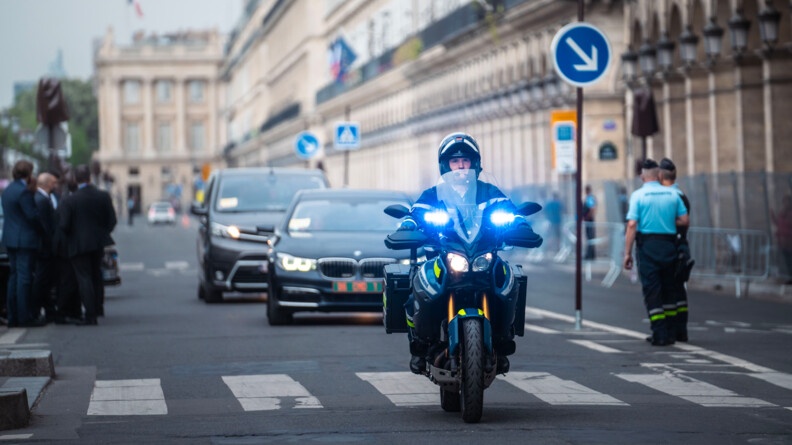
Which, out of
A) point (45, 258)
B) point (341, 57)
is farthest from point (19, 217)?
point (341, 57)

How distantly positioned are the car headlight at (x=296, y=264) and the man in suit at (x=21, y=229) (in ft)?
9.11

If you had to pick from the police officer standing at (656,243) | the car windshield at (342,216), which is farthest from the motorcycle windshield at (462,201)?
the car windshield at (342,216)

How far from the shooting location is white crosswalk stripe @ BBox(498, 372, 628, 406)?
12.6 metres

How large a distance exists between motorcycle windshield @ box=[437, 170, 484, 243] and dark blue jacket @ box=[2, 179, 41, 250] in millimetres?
10002

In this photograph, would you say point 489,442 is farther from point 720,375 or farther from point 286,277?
point 286,277

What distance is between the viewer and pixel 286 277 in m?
20.4

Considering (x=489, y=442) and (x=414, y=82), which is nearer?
(x=489, y=442)

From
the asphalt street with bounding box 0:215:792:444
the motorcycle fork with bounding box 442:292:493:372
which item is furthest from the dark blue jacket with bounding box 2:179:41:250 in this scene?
the motorcycle fork with bounding box 442:292:493:372

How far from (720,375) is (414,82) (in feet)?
210

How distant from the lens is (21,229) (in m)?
21.0

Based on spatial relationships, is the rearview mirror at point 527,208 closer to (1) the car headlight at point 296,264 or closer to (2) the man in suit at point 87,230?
(1) the car headlight at point 296,264

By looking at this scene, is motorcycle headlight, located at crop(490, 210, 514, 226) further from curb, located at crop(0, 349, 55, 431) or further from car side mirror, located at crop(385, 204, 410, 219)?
curb, located at crop(0, 349, 55, 431)

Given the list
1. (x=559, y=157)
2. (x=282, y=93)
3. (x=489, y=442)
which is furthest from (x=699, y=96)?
(x=282, y=93)

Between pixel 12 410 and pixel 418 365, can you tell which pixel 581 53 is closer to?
pixel 418 365
